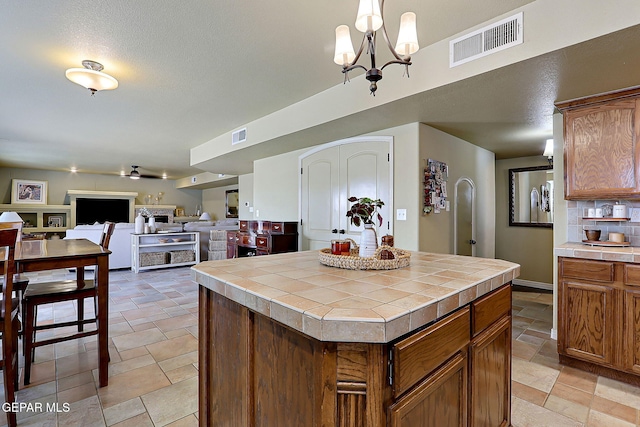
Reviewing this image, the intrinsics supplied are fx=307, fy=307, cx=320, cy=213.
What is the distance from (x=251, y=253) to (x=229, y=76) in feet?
9.35

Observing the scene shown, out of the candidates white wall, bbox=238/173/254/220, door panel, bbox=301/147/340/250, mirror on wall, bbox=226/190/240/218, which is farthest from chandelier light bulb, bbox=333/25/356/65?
mirror on wall, bbox=226/190/240/218

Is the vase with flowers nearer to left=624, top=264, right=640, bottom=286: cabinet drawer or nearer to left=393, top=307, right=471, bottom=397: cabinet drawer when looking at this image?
left=393, top=307, right=471, bottom=397: cabinet drawer

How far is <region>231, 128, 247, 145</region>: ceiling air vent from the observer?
4555 millimetres

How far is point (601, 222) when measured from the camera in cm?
279

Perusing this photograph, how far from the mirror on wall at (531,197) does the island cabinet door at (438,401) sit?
4579 millimetres

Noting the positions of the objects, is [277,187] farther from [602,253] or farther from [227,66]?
[602,253]

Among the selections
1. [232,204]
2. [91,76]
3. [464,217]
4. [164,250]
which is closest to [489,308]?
[464,217]

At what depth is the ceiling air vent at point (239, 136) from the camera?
4555 mm

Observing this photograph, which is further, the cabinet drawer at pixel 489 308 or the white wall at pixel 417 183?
the white wall at pixel 417 183

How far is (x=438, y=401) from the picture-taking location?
106 centimetres

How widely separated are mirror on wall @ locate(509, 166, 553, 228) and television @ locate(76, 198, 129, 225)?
11.2m

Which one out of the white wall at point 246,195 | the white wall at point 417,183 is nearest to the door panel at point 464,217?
the white wall at point 417,183

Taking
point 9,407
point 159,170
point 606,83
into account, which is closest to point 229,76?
point 9,407

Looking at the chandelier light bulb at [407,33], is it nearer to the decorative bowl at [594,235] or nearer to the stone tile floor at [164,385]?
the stone tile floor at [164,385]
